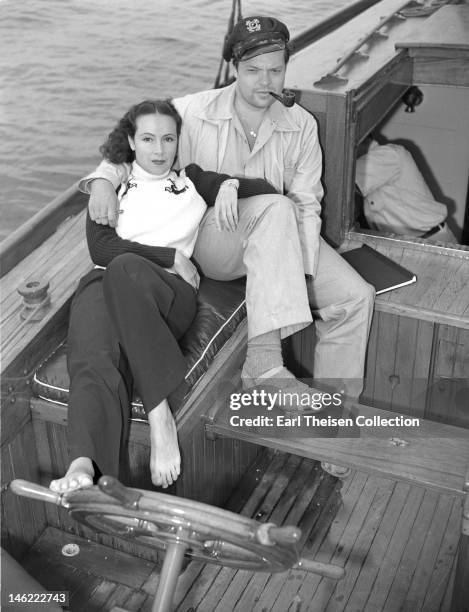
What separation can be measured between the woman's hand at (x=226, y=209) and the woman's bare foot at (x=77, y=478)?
31.1 inches

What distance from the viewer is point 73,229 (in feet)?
9.07

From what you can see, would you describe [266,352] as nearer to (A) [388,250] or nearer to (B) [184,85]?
(A) [388,250]

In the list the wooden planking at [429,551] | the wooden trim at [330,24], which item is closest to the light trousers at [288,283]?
the wooden planking at [429,551]

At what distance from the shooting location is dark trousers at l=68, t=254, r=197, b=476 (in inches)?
72.9

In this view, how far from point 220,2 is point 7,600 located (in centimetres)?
985

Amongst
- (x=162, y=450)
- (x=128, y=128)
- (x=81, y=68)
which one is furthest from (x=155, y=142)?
(x=81, y=68)

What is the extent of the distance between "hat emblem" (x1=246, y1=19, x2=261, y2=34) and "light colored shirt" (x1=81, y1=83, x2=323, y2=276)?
25 centimetres

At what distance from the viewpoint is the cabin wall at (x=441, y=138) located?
4.14 metres

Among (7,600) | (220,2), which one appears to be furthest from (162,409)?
(220,2)

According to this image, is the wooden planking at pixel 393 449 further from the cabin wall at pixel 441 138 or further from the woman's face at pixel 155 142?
the cabin wall at pixel 441 138

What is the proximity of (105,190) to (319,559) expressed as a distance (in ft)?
3.93

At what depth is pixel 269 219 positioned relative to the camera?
2.21 metres

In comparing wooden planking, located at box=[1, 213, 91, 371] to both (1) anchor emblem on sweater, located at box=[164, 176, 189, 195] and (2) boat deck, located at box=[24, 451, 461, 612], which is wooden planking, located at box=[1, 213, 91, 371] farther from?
(2) boat deck, located at box=[24, 451, 461, 612]

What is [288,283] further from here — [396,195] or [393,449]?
[396,195]
